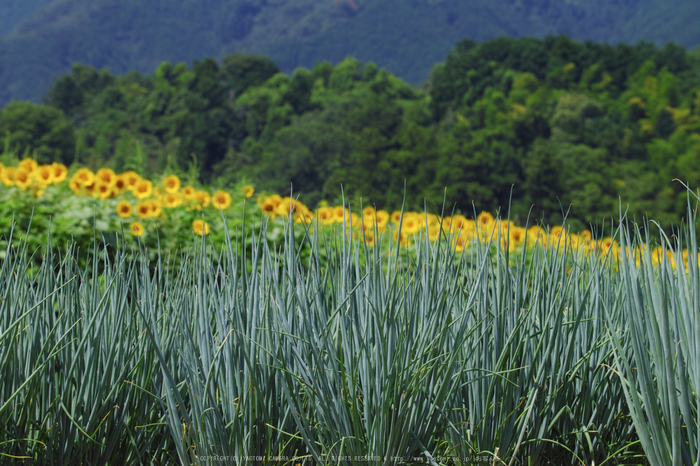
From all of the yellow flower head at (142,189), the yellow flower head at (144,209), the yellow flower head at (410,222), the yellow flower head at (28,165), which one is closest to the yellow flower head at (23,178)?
the yellow flower head at (28,165)

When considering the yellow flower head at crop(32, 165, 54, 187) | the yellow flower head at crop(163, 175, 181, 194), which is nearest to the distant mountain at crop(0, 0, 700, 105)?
the yellow flower head at crop(163, 175, 181, 194)

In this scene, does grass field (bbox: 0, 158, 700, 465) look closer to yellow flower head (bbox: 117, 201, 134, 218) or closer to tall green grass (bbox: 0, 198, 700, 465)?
tall green grass (bbox: 0, 198, 700, 465)

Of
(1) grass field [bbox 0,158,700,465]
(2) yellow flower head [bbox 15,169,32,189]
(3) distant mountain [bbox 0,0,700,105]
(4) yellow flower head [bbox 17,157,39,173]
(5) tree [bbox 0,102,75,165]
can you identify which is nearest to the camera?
(1) grass field [bbox 0,158,700,465]

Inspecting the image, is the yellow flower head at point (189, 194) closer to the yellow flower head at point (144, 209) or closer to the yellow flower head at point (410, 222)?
the yellow flower head at point (144, 209)

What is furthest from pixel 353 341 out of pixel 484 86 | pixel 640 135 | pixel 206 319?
pixel 484 86

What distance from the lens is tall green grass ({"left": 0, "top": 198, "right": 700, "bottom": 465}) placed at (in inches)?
51.6

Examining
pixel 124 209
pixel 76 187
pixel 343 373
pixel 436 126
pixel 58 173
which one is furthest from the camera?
pixel 436 126

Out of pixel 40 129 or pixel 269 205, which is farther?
pixel 40 129

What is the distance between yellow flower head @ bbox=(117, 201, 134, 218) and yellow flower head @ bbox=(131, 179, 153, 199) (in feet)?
0.91

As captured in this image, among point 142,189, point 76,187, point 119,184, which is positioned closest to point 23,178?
point 76,187

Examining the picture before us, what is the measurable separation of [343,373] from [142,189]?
10.4 feet

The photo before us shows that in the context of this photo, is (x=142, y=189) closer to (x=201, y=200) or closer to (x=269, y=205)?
(x=201, y=200)

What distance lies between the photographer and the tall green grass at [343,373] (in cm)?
131

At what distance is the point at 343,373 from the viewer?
1298mm
